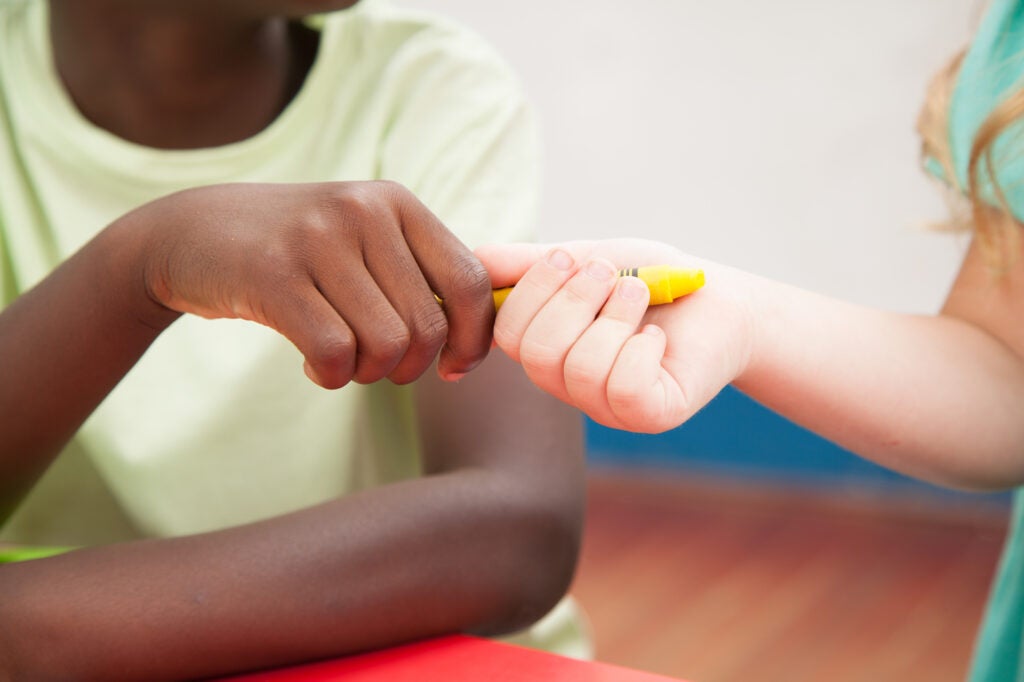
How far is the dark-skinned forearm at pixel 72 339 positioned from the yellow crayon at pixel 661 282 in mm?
177

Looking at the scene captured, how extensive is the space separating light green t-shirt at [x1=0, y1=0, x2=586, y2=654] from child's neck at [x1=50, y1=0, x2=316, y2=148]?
0.02 meters

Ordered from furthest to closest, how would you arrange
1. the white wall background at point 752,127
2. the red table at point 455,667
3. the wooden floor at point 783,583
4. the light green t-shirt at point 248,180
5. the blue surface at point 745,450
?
the blue surface at point 745,450
the white wall background at point 752,127
the wooden floor at point 783,583
the light green t-shirt at point 248,180
the red table at point 455,667

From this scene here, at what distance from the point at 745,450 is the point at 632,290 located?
172cm

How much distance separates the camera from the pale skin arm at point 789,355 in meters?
0.48

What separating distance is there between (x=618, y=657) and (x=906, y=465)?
42.2 inches

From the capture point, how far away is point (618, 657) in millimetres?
1642

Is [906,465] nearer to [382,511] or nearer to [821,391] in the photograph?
[821,391]

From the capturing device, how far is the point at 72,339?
548 mm

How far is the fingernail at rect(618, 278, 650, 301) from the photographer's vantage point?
48 cm

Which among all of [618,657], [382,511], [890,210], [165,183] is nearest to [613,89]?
[890,210]

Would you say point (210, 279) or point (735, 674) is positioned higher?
point (210, 279)

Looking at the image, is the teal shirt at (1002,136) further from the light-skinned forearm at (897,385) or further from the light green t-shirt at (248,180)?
the light green t-shirt at (248,180)

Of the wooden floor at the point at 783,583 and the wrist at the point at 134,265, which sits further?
the wooden floor at the point at 783,583

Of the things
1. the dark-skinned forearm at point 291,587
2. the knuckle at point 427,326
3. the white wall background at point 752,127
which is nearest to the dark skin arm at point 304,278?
the knuckle at point 427,326
